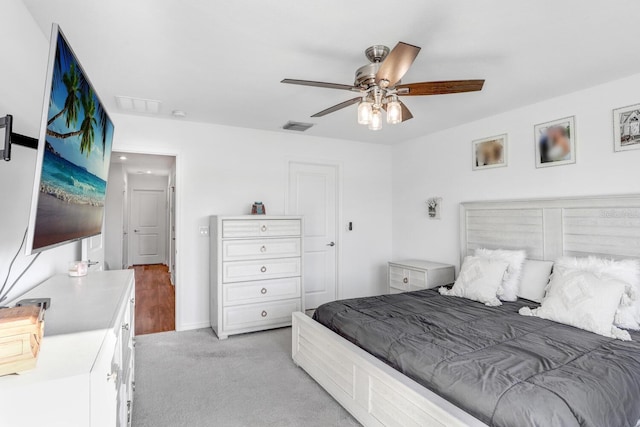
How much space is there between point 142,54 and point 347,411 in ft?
9.02

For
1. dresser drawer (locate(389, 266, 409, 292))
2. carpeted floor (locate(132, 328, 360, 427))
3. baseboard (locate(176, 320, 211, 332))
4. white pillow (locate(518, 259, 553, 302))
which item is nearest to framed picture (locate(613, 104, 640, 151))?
white pillow (locate(518, 259, 553, 302))

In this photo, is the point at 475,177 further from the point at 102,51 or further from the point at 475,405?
the point at 102,51

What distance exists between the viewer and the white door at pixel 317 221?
468cm

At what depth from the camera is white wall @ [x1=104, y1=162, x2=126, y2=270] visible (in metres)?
6.80

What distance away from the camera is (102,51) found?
2.29 metres

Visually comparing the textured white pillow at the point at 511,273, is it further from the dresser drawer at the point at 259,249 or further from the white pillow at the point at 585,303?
the dresser drawer at the point at 259,249

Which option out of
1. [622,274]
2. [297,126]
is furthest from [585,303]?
[297,126]

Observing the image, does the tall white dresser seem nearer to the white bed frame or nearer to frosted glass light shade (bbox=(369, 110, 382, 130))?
the white bed frame

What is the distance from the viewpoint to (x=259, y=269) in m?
3.87

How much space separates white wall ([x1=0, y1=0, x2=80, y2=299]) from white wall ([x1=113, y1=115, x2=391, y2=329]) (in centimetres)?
186

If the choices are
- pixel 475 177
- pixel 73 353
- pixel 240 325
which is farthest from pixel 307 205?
pixel 73 353

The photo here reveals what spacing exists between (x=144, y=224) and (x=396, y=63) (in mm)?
8952

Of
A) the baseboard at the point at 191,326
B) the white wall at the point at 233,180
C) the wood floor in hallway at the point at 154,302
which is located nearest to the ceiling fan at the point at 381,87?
the white wall at the point at 233,180

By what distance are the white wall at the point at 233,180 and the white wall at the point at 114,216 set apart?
348 cm
